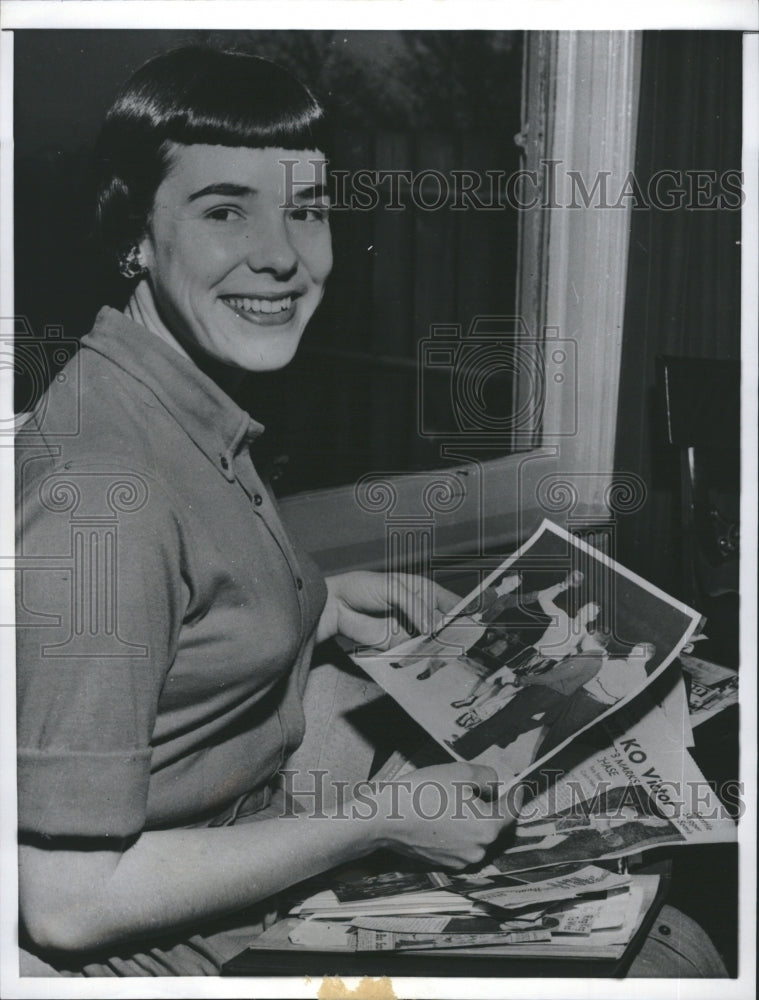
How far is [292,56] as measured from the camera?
1.17 meters

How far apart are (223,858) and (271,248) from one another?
65 cm

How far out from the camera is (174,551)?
42.9 inches

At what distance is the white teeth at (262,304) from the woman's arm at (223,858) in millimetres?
547

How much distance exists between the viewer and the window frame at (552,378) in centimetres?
124

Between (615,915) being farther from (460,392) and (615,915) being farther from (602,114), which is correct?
(602,114)

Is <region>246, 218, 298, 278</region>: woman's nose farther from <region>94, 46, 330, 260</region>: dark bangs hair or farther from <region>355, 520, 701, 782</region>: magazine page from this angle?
<region>355, 520, 701, 782</region>: magazine page

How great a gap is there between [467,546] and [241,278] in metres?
0.39

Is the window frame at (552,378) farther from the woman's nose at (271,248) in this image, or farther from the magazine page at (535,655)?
the woman's nose at (271,248)

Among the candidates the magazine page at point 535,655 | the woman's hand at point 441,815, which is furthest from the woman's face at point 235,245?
the woman's hand at point 441,815

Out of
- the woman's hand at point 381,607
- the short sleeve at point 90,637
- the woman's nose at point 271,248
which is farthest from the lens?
the woman's hand at point 381,607

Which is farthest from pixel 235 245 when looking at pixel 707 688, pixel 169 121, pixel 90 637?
pixel 707 688

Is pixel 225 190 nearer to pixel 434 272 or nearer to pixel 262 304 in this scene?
pixel 262 304

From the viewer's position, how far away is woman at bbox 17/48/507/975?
1078mm

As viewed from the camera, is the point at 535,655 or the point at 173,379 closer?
the point at 173,379
